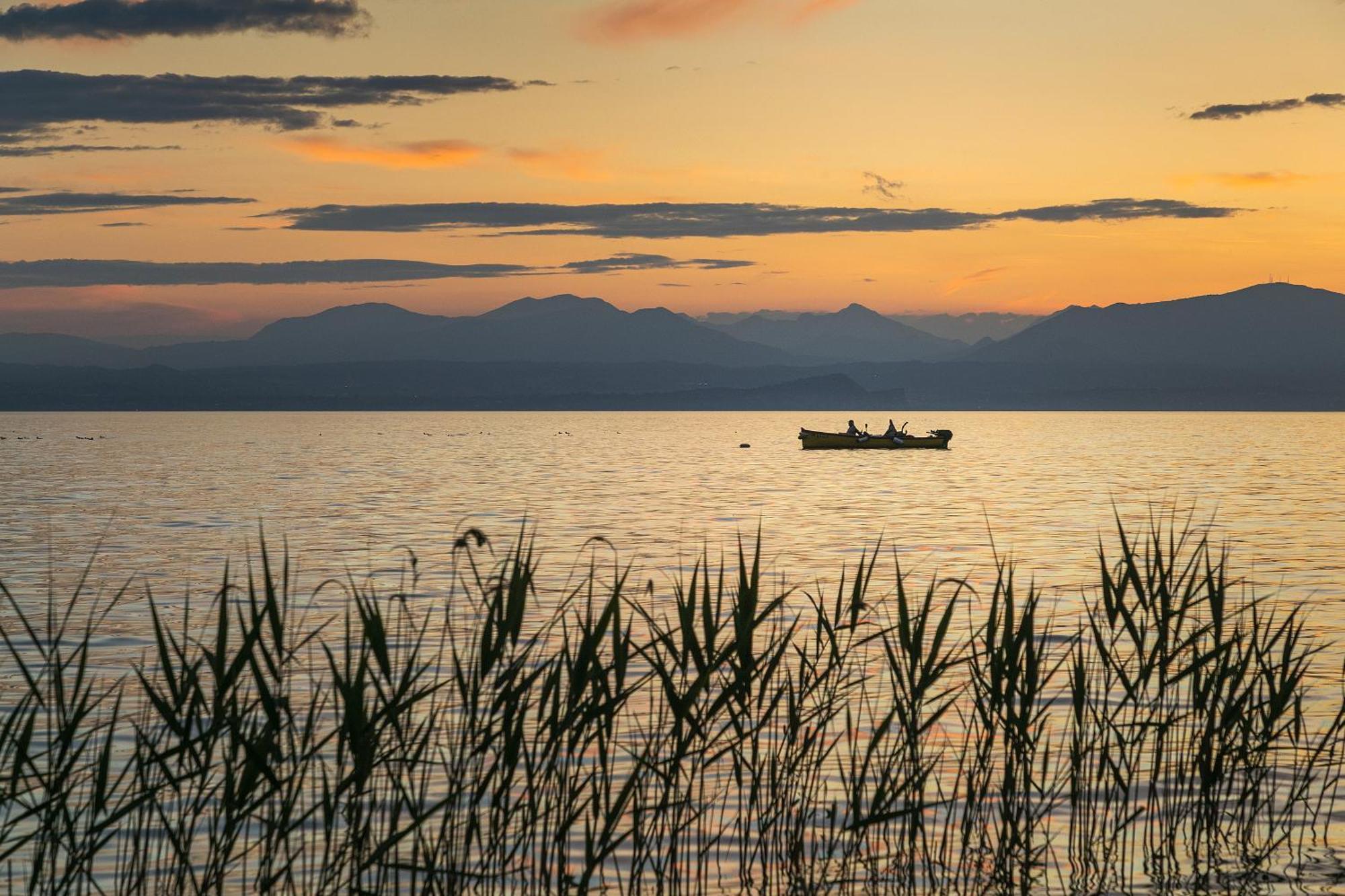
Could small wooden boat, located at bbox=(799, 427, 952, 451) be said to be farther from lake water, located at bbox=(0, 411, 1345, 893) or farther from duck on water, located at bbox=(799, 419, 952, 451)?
lake water, located at bbox=(0, 411, 1345, 893)

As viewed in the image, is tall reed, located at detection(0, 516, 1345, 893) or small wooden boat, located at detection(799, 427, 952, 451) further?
small wooden boat, located at detection(799, 427, 952, 451)

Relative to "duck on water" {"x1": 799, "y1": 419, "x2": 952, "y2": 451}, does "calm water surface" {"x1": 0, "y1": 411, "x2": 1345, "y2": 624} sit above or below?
below

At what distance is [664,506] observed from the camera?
59.4m

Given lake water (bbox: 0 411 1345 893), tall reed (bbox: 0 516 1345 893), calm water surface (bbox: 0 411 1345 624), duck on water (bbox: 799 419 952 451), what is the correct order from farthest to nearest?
duck on water (bbox: 799 419 952 451), calm water surface (bbox: 0 411 1345 624), lake water (bbox: 0 411 1345 893), tall reed (bbox: 0 516 1345 893)

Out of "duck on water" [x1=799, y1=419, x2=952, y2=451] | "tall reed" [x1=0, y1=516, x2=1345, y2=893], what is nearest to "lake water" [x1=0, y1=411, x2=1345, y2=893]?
"tall reed" [x1=0, y1=516, x2=1345, y2=893]

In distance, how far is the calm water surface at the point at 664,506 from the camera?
37.2 metres

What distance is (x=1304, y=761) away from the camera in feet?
48.9

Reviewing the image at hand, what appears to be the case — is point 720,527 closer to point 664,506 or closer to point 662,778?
point 664,506

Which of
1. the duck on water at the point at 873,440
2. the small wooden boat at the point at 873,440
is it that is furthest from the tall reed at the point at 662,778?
Answer: the small wooden boat at the point at 873,440

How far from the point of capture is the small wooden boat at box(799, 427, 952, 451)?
116 meters

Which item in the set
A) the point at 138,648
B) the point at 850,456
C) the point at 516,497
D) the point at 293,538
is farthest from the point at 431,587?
the point at 850,456

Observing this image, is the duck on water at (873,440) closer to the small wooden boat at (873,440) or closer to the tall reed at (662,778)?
the small wooden boat at (873,440)

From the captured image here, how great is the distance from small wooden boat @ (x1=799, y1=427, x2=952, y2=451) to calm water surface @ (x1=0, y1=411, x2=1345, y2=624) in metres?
1.58

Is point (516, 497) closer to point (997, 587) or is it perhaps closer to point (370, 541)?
point (370, 541)
